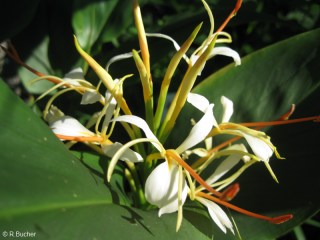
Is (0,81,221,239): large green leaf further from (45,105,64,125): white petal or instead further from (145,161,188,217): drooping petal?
(45,105,64,125): white petal

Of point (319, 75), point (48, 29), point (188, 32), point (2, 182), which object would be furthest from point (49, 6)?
point (2, 182)

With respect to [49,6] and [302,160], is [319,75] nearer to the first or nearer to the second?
[302,160]

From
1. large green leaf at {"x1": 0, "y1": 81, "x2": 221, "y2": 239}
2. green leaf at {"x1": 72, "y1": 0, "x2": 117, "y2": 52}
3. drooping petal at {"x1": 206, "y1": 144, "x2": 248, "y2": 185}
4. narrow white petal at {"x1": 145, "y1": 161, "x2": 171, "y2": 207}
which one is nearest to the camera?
large green leaf at {"x1": 0, "y1": 81, "x2": 221, "y2": 239}

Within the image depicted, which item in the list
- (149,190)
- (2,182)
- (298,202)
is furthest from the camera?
(298,202)

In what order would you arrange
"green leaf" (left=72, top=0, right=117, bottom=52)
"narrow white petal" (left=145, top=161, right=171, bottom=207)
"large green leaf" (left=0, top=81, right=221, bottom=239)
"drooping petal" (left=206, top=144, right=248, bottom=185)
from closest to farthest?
"large green leaf" (left=0, top=81, right=221, bottom=239)
"narrow white petal" (left=145, top=161, right=171, bottom=207)
"drooping petal" (left=206, top=144, right=248, bottom=185)
"green leaf" (left=72, top=0, right=117, bottom=52)

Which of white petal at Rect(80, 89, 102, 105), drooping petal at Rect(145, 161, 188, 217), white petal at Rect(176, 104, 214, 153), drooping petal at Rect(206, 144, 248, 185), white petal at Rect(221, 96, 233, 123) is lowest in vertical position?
drooping petal at Rect(206, 144, 248, 185)

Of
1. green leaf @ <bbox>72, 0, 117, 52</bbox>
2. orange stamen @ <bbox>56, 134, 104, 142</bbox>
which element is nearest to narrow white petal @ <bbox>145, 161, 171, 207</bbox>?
→ orange stamen @ <bbox>56, 134, 104, 142</bbox>

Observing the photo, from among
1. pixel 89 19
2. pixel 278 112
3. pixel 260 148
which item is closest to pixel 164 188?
pixel 260 148
